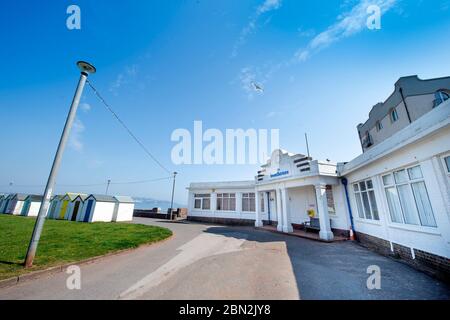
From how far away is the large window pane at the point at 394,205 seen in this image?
6.84m

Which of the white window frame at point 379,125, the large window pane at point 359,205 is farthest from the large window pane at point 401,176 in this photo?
the white window frame at point 379,125

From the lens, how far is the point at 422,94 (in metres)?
14.9

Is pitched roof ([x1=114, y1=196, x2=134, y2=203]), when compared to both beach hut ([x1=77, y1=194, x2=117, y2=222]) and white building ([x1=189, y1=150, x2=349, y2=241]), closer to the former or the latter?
beach hut ([x1=77, y1=194, x2=117, y2=222])

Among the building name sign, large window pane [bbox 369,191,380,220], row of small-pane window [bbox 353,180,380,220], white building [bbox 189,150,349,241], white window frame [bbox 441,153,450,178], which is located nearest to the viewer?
white window frame [bbox 441,153,450,178]

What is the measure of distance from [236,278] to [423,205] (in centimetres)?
634

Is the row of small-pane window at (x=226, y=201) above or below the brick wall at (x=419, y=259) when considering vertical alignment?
above

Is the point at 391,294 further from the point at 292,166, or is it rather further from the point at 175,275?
the point at 292,166

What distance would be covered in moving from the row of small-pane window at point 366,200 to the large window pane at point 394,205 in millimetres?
1033

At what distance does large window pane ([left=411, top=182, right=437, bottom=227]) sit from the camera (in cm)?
554

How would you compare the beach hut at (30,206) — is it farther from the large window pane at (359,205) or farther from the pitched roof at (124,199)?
the large window pane at (359,205)

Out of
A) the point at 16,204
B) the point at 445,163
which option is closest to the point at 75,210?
the point at 16,204

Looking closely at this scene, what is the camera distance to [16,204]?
82.2 ft

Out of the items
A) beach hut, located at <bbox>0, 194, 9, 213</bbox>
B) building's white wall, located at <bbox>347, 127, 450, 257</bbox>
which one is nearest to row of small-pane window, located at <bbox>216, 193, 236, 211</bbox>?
building's white wall, located at <bbox>347, 127, 450, 257</bbox>

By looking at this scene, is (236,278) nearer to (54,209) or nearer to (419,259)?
(419,259)
